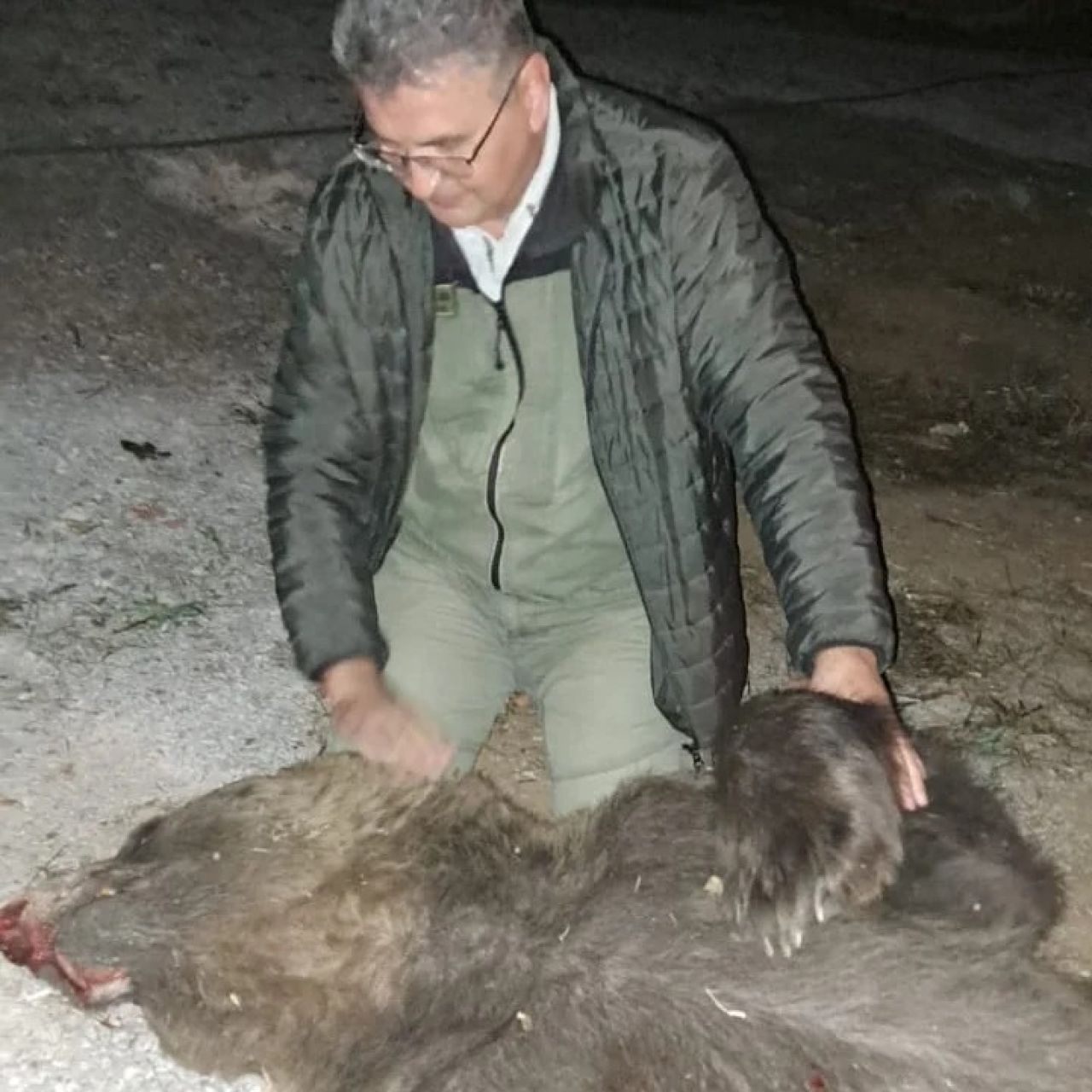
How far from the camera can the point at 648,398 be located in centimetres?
271

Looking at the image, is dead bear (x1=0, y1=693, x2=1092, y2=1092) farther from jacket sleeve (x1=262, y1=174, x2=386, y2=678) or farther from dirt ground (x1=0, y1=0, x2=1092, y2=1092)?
dirt ground (x1=0, y1=0, x2=1092, y2=1092)

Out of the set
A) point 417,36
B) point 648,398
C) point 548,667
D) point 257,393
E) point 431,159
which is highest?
point 417,36

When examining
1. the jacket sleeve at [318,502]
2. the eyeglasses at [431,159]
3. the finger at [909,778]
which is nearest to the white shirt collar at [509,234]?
the eyeglasses at [431,159]

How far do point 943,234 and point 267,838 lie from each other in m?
4.92

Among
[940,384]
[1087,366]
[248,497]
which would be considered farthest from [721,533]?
[1087,366]

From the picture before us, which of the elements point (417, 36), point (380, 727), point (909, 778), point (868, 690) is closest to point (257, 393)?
point (380, 727)

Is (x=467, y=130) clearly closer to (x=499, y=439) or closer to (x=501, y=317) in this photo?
(x=501, y=317)

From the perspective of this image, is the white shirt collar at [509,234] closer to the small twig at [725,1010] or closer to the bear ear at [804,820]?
the bear ear at [804,820]

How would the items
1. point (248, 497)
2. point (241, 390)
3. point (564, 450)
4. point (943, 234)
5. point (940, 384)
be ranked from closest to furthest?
point (564, 450), point (248, 497), point (241, 390), point (940, 384), point (943, 234)

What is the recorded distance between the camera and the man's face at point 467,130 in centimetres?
236

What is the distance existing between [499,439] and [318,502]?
1.26 ft

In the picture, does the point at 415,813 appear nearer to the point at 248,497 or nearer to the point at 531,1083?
the point at 531,1083

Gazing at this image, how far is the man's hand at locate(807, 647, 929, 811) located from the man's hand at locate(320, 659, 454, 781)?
2.22ft

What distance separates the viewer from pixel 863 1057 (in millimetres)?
2227
